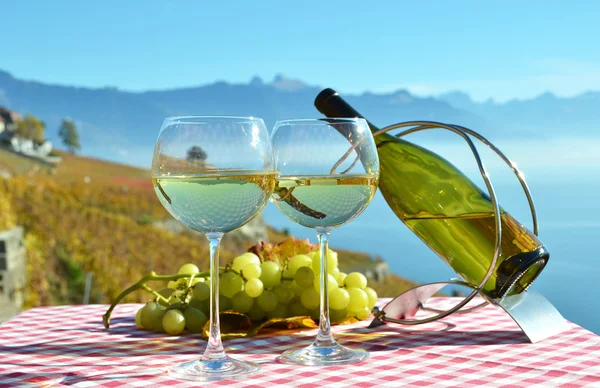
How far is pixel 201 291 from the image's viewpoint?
148 cm

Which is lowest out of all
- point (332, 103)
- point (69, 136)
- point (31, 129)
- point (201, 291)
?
point (201, 291)

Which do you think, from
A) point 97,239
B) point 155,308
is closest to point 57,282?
point 97,239

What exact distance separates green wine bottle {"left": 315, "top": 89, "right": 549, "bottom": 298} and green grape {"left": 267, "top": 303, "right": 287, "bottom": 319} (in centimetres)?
32

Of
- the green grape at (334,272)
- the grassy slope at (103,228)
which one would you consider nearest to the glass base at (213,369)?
the green grape at (334,272)

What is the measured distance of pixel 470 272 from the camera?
1.45 m

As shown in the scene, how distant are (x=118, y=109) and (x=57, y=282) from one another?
1379 inches

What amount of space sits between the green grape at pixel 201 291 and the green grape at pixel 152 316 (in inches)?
Answer: 3.0

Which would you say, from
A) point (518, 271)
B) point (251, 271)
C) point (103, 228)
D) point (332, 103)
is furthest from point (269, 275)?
point (103, 228)

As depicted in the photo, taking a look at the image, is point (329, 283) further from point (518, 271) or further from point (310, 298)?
point (518, 271)

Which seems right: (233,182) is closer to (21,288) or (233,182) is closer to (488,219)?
(488,219)

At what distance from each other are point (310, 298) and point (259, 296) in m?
0.11

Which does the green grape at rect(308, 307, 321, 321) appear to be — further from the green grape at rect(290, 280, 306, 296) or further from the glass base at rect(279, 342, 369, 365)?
the glass base at rect(279, 342, 369, 365)

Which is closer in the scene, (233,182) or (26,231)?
(233,182)

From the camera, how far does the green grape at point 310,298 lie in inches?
57.8
